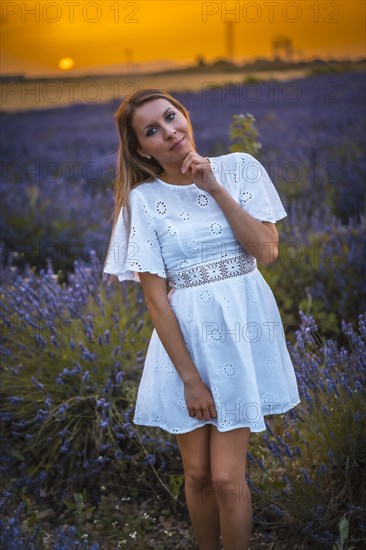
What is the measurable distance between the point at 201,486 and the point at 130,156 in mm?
1030

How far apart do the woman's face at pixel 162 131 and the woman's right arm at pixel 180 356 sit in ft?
1.34

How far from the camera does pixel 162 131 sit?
1.99 metres

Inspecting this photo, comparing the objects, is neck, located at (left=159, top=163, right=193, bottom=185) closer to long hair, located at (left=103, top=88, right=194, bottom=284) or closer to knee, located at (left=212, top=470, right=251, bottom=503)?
long hair, located at (left=103, top=88, right=194, bottom=284)

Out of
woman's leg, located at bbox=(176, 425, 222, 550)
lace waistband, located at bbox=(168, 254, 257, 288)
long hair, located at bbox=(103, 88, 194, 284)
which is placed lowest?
woman's leg, located at bbox=(176, 425, 222, 550)

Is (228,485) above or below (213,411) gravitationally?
below

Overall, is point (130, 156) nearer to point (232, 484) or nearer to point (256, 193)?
point (256, 193)

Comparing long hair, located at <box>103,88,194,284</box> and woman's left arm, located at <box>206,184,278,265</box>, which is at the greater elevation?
long hair, located at <box>103,88,194,284</box>

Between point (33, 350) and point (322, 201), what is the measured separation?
324cm

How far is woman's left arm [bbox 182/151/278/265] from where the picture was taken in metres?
1.88

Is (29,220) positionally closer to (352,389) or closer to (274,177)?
(274,177)

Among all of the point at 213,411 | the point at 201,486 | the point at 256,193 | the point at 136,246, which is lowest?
the point at 201,486

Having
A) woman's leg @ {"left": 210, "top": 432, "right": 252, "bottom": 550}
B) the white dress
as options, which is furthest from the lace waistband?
woman's leg @ {"left": 210, "top": 432, "right": 252, "bottom": 550}

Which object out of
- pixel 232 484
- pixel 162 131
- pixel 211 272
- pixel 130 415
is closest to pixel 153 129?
pixel 162 131

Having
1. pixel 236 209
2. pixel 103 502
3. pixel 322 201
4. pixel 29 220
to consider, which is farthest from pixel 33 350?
pixel 322 201
